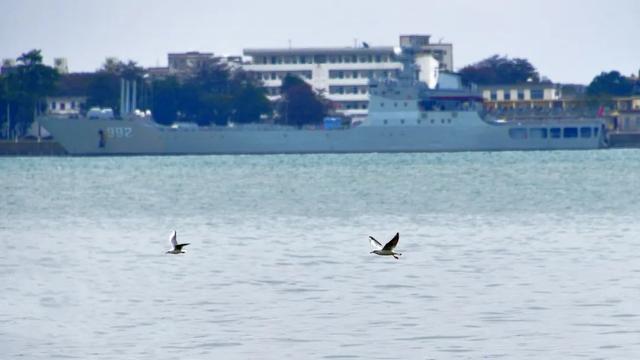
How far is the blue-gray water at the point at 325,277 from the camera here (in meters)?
24.4

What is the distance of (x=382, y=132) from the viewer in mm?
139250

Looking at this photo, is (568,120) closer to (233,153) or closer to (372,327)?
(233,153)

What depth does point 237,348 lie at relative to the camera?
78.5 feet

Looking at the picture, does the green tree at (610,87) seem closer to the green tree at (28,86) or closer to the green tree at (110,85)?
the green tree at (110,85)

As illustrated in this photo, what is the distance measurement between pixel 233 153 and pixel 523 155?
22.0 m

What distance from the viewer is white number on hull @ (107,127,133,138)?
14325 centimetres

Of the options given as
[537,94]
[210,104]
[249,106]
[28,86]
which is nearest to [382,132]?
[249,106]

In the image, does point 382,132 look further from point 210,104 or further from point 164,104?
point 164,104

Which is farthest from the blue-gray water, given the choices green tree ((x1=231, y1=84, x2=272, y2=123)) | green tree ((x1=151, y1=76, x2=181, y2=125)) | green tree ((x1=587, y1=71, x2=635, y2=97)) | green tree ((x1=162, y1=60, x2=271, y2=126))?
green tree ((x1=587, y1=71, x2=635, y2=97))

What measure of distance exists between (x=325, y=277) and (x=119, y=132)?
113 meters

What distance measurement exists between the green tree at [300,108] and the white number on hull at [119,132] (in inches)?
1053

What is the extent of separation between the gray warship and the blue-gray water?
71975mm

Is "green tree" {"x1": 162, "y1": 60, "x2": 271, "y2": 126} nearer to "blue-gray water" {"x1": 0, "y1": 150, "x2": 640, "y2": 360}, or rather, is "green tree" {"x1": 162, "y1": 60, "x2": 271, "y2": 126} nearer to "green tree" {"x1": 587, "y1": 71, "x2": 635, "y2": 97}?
"green tree" {"x1": 587, "y1": 71, "x2": 635, "y2": 97}

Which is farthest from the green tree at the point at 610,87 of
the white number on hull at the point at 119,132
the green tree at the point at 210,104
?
the white number on hull at the point at 119,132
